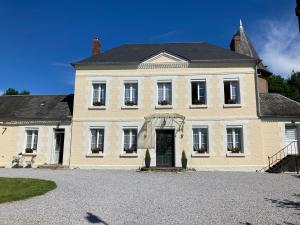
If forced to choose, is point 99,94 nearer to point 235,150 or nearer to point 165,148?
point 165,148

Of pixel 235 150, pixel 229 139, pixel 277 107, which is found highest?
pixel 277 107

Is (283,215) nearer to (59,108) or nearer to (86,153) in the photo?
(86,153)

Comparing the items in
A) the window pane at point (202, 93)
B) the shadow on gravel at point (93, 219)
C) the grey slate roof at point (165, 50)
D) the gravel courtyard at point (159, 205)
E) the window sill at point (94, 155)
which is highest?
the grey slate roof at point (165, 50)

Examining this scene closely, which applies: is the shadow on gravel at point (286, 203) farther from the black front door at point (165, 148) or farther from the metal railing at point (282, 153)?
the black front door at point (165, 148)

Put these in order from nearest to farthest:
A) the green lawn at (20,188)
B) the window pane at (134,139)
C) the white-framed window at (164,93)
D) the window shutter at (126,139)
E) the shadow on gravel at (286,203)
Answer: the shadow on gravel at (286,203)
the green lawn at (20,188)
the window pane at (134,139)
the window shutter at (126,139)
the white-framed window at (164,93)

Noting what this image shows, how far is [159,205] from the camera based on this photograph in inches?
288

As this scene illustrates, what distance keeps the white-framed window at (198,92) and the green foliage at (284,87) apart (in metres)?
21.4

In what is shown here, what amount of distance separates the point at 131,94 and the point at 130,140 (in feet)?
9.49

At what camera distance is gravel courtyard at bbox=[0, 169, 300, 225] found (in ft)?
19.9

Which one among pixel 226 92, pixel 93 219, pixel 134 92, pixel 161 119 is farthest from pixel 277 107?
pixel 93 219

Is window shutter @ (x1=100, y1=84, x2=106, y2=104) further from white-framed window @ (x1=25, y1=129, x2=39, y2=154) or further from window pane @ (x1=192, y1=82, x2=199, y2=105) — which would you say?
window pane @ (x1=192, y1=82, x2=199, y2=105)

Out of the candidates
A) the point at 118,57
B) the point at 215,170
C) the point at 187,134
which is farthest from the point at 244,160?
the point at 118,57

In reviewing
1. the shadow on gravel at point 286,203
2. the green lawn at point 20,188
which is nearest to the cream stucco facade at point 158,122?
the green lawn at point 20,188

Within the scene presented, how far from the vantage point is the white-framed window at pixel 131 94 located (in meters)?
18.4
